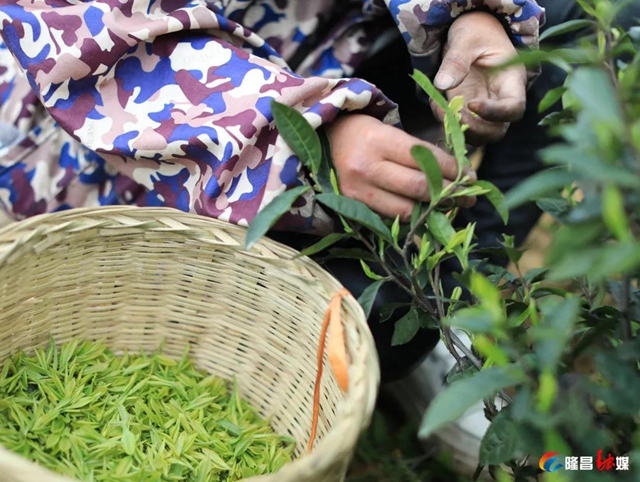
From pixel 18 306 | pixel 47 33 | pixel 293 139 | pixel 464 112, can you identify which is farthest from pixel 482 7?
pixel 18 306

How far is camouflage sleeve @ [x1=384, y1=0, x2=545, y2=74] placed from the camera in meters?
0.72

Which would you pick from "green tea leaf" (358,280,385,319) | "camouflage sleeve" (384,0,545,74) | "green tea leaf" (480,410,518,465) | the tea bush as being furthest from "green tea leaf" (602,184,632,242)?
"camouflage sleeve" (384,0,545,74)

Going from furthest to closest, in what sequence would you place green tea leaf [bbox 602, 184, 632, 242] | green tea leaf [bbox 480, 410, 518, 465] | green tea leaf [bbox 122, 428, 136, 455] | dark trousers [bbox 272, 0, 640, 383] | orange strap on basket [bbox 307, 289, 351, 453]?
dark trousers [bbox 272, 0, 640, 383] < green tea leaf [bbox 122, 428, 136, 455] < orange strap on basket [bbox 307, 289, 351, 453] < green tea leaf [bbox 480, 410, 518, 465] < green tea leaf [bbox 602, 184, 632, 242]

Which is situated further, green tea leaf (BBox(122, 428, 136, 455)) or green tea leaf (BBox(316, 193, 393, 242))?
green tea leaf (BBox(122, 428, 136, 455))

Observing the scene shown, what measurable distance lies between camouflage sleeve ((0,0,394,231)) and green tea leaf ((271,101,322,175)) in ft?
0.27

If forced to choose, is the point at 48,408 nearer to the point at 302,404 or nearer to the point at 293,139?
the point at 302,404

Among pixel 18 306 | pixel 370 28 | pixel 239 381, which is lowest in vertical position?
pixel 239 381

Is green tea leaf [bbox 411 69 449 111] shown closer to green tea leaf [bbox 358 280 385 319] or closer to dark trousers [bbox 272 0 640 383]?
green tea leaf [bbox 358 280 385 319]

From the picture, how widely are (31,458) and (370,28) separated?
64 cm

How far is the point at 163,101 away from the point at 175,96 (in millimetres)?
14

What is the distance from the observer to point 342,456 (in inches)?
19.1

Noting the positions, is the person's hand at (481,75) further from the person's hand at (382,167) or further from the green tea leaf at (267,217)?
the green tea leaf at (267,217)

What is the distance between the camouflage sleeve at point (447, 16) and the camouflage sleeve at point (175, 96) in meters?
0.13

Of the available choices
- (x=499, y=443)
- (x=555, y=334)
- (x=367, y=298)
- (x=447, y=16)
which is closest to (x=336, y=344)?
(x=367, y=298)
